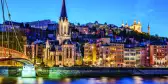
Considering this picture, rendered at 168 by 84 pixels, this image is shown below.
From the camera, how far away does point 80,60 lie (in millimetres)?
143250

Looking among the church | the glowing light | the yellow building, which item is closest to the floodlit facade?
the yellow building

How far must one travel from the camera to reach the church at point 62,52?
138 meters

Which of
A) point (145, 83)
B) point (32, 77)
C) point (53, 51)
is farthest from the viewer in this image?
point (53, 51)

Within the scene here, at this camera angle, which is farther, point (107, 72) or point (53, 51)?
point (53, 51)

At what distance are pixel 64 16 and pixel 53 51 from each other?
12390 millimetres

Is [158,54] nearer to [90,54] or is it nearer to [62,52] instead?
[90,54]

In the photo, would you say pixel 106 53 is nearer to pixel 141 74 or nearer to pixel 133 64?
pixel 133 64

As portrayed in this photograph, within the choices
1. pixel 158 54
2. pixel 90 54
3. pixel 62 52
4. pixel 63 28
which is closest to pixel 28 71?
pixel 62 52

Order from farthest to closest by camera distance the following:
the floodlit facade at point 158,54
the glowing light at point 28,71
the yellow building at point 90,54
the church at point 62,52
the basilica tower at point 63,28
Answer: the yellow building at point 90,54 < the basilica tower at point 63,28 < the floodlit facade at point 158,54 < the church at point 62,52 < the glowing light at point 28,71

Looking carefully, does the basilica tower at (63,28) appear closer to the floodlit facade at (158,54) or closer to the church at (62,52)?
the church at (62,52)

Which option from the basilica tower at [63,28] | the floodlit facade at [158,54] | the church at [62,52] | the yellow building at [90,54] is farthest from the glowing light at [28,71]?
the floodlit facade at [158,54]

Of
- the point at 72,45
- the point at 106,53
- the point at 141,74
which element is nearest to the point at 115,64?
the point at 106,53

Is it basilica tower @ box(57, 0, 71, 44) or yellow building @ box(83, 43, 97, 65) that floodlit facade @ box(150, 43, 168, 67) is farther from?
basilica tower @ box(57, 0, 71, 44)

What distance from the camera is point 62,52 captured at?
140000 mm
